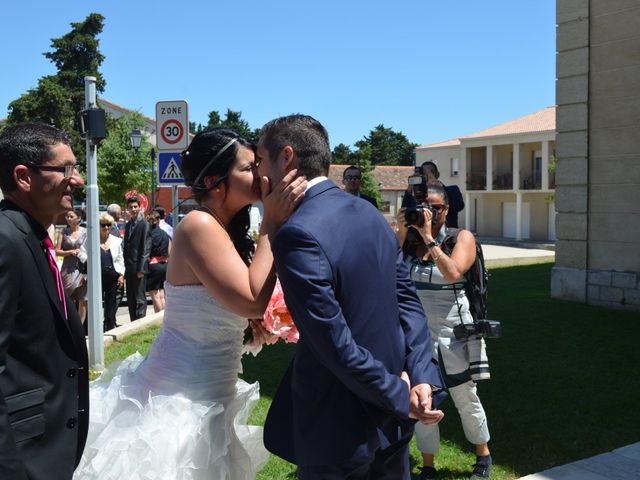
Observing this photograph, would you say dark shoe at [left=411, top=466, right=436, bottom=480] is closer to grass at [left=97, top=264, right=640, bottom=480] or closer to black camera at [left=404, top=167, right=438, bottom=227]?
grass at [left=97, top=264, right=640, bottom=480]

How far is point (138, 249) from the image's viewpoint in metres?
11.4

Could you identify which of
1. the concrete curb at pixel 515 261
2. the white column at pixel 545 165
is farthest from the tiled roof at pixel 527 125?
the concrete curb at pixel 515 261

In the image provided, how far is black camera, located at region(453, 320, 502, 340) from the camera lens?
4594mm

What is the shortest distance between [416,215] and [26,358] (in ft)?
9.99

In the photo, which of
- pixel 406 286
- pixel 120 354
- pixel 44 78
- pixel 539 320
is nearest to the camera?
pixel 406 286

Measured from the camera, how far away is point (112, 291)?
37.4 ft

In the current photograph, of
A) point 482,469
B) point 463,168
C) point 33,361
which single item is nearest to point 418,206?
point 482,469

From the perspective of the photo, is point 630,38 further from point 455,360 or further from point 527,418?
point 455,360

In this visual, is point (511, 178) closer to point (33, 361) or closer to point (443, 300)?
point (443, 300)

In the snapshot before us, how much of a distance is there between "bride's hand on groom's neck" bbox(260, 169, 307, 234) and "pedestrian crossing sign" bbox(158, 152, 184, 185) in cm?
739

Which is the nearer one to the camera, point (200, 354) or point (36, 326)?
point (36, 326)

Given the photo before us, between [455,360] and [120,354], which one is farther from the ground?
[455,360]

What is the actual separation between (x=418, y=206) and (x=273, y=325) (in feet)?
6.80

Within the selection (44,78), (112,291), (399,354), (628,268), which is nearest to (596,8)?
(628,268)
